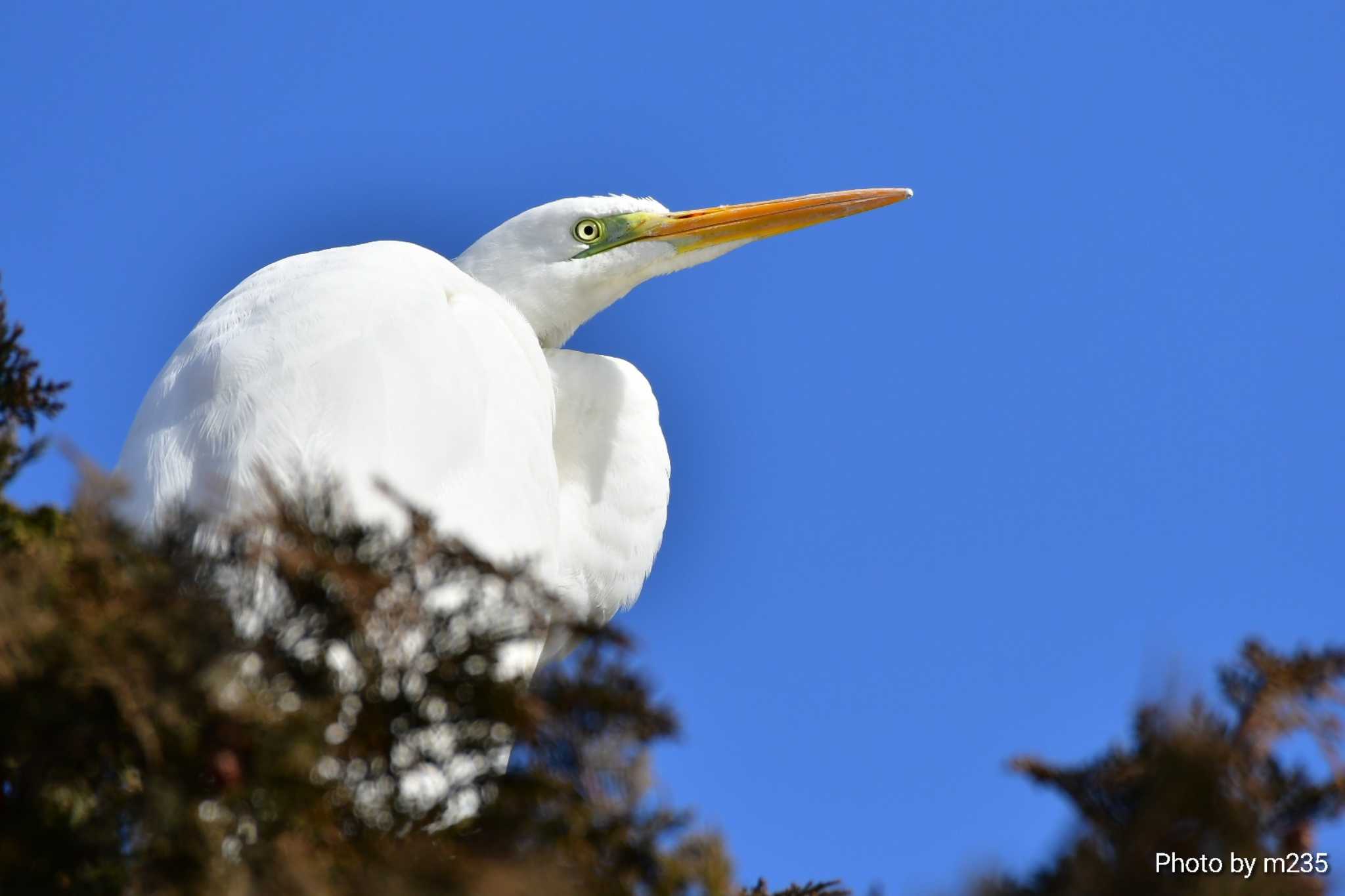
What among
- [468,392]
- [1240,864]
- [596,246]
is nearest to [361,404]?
[468,392]

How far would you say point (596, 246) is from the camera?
5.97m

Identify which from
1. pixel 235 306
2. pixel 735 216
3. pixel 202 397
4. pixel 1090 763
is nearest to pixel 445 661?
pixel 1090 763

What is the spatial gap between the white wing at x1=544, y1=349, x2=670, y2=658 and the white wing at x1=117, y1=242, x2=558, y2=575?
1.84 ft

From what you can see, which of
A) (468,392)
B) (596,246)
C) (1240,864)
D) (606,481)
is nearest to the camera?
(1240,864)

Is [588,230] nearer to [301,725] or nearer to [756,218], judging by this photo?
[756,218]

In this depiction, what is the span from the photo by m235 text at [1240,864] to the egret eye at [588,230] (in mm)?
4520

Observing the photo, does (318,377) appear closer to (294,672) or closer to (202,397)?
(202,397)

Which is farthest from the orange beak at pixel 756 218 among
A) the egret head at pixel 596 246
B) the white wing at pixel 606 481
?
the white wing at pixel 606 481

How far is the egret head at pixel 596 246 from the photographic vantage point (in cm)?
583

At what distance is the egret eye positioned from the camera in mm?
5926

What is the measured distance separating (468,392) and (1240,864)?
3.00 m

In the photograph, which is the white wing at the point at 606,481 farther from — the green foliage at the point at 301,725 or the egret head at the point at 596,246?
the green foliage at the point at 301,725

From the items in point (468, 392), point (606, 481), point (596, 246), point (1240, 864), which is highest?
point (596, 246)

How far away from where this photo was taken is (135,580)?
176cm
